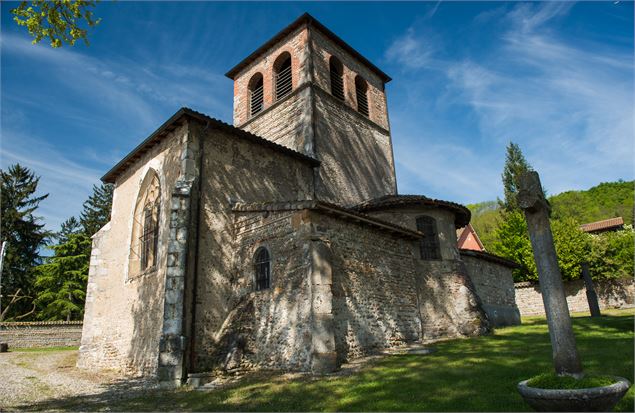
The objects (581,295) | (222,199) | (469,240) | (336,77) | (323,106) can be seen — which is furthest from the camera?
(469,240)

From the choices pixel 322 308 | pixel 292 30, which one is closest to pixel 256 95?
pixel 292 30

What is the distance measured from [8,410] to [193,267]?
180 inches

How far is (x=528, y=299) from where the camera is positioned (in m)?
25.0

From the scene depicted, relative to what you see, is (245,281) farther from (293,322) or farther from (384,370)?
(384,370)

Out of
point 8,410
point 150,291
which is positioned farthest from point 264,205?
point 8,410

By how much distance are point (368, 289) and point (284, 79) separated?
11835mm

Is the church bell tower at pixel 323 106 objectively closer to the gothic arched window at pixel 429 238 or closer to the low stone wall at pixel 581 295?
the gothic arched window at pixel 429 238

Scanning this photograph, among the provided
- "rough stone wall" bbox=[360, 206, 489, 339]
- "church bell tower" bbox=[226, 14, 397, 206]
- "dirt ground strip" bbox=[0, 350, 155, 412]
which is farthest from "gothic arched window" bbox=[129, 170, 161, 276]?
"rough stone wall" bbox=[360, 206, 489, 339]

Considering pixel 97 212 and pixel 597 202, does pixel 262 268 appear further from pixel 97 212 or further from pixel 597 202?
pixel 597 202

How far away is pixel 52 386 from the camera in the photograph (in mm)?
9508

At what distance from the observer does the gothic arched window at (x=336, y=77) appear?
1920cm

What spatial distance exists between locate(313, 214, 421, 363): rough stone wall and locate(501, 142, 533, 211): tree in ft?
108

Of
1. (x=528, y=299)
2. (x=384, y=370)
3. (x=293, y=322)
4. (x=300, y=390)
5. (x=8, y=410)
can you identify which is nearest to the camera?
(x=8, y=410)

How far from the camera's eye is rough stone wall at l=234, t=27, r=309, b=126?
708 inches
